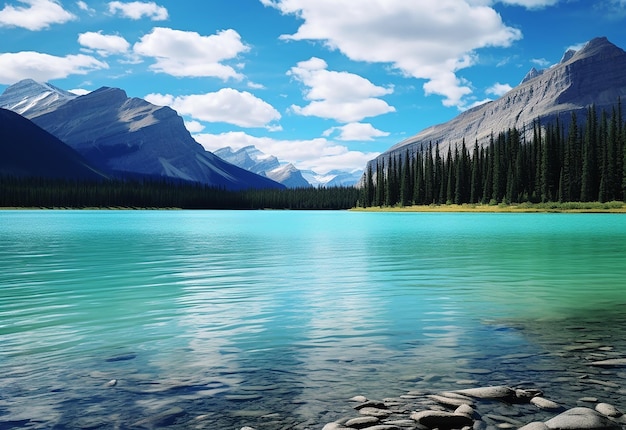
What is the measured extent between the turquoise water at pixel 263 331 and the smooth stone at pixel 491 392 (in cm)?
71

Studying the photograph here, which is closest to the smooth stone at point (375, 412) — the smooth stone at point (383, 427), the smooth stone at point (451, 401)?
the smooth stone at point (383, 427)

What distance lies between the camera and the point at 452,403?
9188mm

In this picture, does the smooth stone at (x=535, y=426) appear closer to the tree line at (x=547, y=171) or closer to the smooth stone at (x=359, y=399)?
the smooth stone at (x=359, y=399)

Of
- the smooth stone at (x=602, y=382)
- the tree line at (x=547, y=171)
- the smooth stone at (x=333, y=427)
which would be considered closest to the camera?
the smooth stone at (x=333, y=427)

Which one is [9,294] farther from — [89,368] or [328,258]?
[328,258]

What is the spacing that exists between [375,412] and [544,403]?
278 centimetres

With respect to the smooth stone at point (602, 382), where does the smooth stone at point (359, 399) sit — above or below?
below

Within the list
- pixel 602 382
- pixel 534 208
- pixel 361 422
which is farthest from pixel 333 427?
pixel 534 208

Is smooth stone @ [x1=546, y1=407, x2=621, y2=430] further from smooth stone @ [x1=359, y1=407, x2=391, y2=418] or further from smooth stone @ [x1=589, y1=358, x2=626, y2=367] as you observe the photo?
smooth stone @ [x1=589, y1=358, x2=626, y2=367]

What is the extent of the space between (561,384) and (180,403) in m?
6.76

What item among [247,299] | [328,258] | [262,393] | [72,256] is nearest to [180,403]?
[262,393]

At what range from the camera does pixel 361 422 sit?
27.3ft

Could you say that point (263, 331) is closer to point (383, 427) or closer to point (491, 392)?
point (491, 392)

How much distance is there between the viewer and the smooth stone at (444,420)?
8.30 meters
